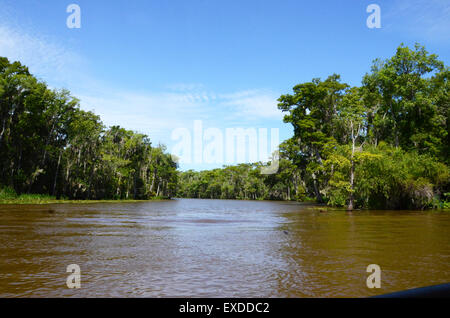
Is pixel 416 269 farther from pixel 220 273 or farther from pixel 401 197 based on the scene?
pixel 401 197

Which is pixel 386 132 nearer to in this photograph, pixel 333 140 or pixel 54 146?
pixel 333 140

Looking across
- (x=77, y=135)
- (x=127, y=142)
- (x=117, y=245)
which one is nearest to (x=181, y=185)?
(x=127, y=142)

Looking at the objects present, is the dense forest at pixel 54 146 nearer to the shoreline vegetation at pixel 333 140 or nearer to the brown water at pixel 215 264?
the shoreline vegetation at pixel 333 140

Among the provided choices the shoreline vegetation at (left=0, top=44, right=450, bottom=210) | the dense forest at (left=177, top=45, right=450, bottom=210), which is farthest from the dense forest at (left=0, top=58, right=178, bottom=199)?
the dense forest at (left=177, top=45, right=450, bottom=210)

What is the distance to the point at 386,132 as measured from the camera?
49531 mm

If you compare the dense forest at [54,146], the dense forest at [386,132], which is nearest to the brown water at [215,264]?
the dense forest at [386,132]

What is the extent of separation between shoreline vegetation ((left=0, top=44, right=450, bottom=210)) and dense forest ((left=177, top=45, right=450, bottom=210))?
4.3 inches

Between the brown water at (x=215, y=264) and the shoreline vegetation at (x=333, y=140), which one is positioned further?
the shoreline vegetation at (x=333, y=140)

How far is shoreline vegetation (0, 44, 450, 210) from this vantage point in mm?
34375

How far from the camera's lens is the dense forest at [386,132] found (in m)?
33.9

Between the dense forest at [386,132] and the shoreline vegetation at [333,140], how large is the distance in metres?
0.11

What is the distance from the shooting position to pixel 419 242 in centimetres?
1222

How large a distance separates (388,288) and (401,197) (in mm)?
33432

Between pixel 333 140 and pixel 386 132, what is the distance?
321 inches
